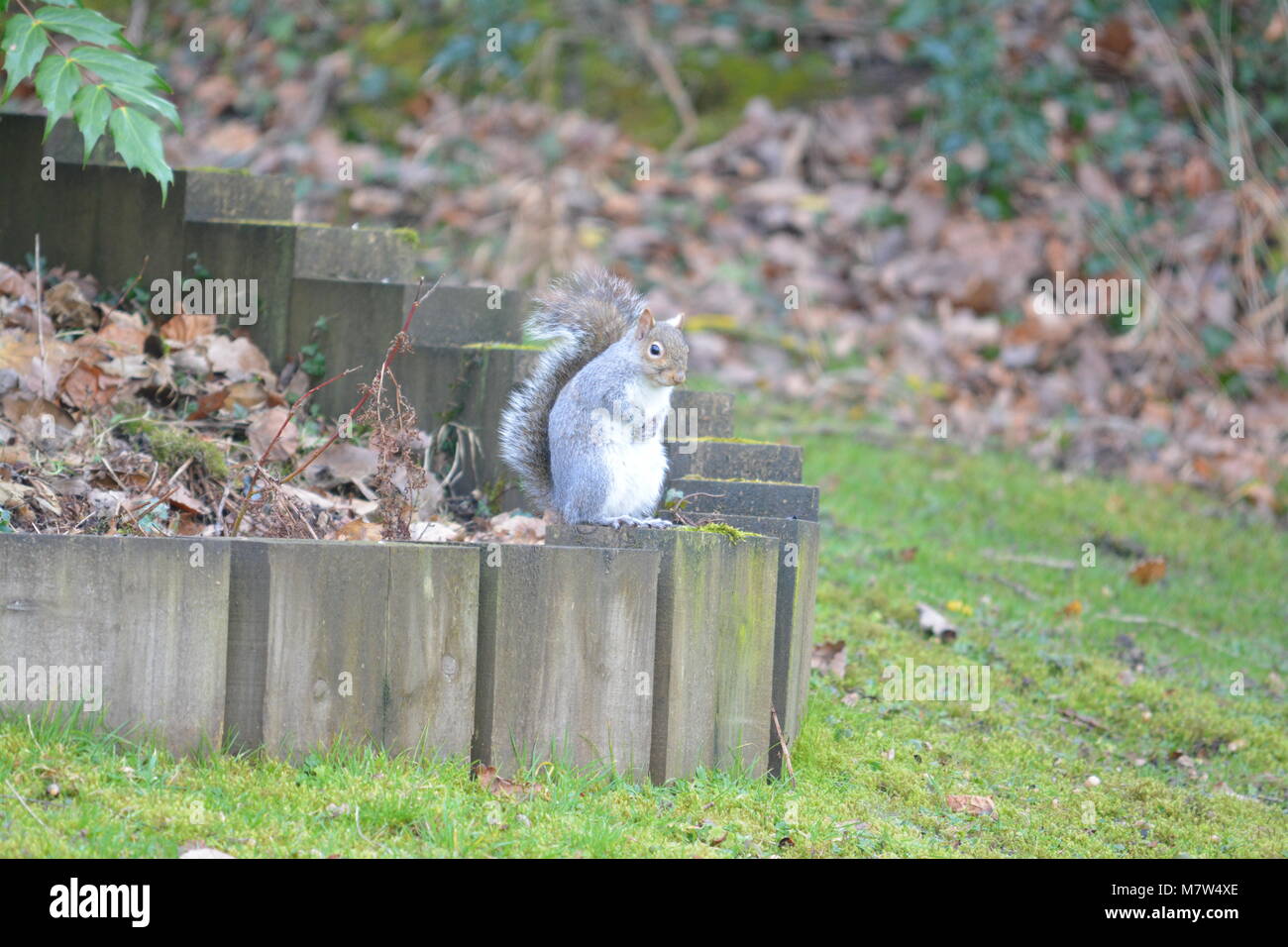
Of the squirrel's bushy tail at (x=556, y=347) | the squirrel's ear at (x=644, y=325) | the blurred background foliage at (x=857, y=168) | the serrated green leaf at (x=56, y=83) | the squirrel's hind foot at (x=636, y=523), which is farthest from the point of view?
→ the blurred background foliage at (x=857, y=168)

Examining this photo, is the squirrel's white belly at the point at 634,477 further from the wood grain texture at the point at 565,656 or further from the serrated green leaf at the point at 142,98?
the serrated green leaf at the point at 142,98

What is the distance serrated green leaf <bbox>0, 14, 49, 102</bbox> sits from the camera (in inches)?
118

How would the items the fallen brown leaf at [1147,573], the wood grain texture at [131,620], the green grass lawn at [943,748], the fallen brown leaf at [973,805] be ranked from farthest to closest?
the fallen brown leaf at [1147,573] → the fallen brown leaf at [973,805] → the wood grain texture at [131,620] → the green grass lawn at [943,748]

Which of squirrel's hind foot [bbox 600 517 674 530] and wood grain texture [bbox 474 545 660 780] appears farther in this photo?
squirrel's hind foot [bbox 600 517 674 530]

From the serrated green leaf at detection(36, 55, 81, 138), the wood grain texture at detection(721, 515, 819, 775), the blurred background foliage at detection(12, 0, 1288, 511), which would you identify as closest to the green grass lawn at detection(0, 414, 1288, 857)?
the wood grain texture at detection(721, 515, 819, 775)

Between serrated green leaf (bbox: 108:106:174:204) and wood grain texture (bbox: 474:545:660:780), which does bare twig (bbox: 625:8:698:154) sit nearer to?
serrated green leaf (bbox: 108:106:174:204)

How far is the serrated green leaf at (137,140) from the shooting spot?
3107 millimetres

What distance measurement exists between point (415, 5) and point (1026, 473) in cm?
621

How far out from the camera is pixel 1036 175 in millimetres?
9344

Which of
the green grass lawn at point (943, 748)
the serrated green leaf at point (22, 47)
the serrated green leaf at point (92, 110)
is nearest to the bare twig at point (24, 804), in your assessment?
the green grass lawn at point (943, 748)

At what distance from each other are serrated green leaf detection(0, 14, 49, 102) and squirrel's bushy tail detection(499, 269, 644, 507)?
1.47 m

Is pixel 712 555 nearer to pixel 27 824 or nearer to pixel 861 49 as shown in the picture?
pixel 27 824

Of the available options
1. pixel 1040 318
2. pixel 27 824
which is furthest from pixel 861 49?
pixel 27 824

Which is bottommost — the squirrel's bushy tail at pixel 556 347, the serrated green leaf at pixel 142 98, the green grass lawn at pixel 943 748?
the green grass lawn at pixel 943 748
